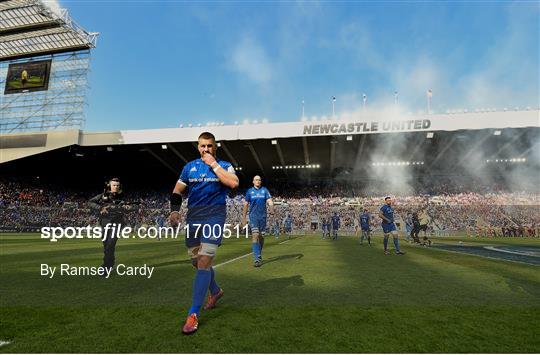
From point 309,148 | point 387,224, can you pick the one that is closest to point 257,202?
point 387,224

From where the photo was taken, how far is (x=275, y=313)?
4.02 meters

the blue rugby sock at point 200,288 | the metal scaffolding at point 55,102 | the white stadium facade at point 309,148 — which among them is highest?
the metal scaffolding at point 55,102

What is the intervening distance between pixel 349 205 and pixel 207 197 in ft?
100

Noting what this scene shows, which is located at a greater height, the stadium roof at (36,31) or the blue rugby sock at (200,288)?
the stadium roof at (36,31)

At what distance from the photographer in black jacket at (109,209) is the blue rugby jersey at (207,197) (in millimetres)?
3599

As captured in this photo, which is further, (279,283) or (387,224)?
(387,224)

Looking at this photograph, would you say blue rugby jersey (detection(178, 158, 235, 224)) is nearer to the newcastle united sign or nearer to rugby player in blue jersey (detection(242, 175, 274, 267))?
rugby player in blue jersey (detection(242, 175, 274, 267))

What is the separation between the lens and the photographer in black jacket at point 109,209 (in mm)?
6992

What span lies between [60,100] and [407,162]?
133 feet

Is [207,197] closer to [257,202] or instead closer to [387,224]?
[257,202]

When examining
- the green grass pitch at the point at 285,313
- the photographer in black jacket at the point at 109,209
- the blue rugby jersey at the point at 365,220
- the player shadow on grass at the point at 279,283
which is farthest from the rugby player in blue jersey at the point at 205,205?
the blue rugby jersey at the point at 365,220

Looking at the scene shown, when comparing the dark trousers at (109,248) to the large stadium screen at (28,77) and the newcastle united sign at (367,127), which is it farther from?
the large stadium screen at (28,77)

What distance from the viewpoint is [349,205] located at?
109ft

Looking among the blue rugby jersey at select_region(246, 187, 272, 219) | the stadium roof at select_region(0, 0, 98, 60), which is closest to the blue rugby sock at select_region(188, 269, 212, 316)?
the blue rugby jersey at select_region(246, 187, 272, 219)
